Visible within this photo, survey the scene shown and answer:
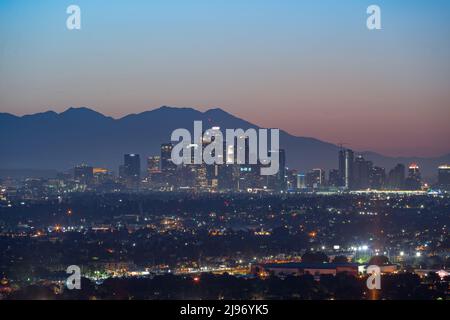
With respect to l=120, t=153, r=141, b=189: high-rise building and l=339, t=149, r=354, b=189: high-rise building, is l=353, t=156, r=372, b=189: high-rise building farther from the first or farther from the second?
l=120, t=153, r=141, b=189: high-rise building

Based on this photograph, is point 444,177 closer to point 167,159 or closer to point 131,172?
point 167,159

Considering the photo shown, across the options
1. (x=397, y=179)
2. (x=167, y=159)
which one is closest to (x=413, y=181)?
(x=397, y=179)

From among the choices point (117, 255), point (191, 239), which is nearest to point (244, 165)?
point (191, 239)

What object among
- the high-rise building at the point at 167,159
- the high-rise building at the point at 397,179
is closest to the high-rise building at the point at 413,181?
the high-rise building at the point at 397,179

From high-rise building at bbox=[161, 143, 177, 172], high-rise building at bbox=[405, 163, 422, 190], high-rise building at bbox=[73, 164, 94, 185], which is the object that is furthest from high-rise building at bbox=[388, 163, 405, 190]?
high-rise building at bbox=[73, 164, 94, 185]
